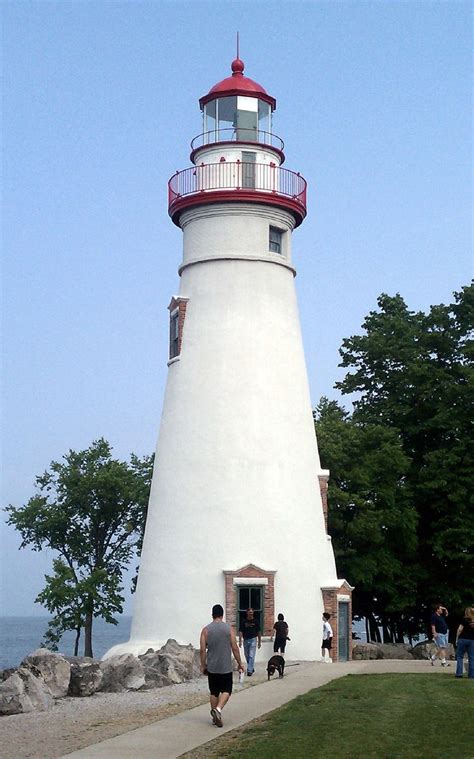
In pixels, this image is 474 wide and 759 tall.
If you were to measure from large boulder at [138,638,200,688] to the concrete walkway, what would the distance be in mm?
2264

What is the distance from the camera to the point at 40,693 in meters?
20.0

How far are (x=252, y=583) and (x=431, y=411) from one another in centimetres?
1566

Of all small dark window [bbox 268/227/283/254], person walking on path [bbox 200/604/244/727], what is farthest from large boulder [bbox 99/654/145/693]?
small dark window [bbox 268/227/283/254]

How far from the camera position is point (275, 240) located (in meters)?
33.2

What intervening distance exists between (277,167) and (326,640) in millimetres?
14354

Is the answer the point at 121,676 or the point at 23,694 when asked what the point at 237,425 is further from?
the point at 23,694

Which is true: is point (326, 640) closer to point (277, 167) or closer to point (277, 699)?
point (277, 699)

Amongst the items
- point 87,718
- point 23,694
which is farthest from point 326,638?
point 87,718

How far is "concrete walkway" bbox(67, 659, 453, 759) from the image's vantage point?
14359 mm

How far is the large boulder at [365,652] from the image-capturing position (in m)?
33.8

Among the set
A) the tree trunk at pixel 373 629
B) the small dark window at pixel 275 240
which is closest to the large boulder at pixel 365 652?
the tree trunk at pixel 373 629

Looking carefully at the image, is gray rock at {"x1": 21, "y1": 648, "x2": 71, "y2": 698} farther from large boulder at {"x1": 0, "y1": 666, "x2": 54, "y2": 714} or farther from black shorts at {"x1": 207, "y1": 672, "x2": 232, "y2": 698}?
black shorts at {"x1": 207, "y1": 672, "x2": 232, "y2": 698}

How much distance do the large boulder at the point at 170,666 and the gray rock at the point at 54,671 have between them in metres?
2.06

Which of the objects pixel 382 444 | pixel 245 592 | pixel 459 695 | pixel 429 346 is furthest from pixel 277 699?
pixel 429 346
